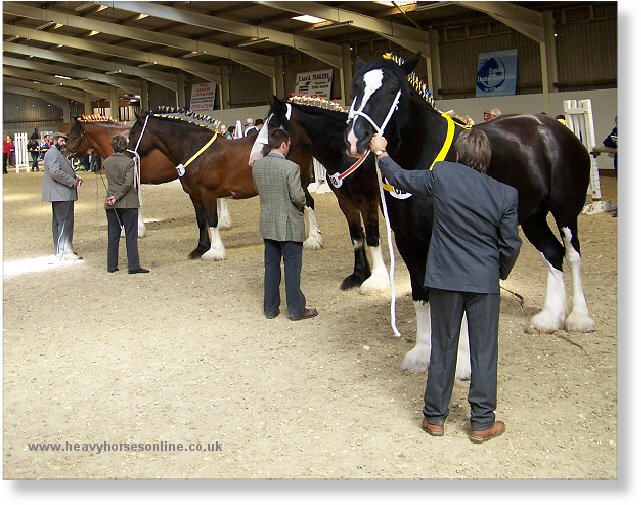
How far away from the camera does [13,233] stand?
1262 centimetres

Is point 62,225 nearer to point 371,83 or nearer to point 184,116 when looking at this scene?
point 184,116

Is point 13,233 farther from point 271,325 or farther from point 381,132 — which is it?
point 381,132

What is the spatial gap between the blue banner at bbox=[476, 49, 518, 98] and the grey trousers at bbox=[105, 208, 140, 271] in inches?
535

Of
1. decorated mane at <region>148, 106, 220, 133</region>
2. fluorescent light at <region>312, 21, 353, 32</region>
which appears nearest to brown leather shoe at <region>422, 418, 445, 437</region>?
decorated mane at <region>148, 106, 220, 133</region>

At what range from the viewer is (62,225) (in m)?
9.75

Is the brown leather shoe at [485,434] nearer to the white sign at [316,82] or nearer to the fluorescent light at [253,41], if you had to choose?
the fluorescent light at [253,41]

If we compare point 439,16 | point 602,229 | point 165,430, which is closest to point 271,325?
point 165,430

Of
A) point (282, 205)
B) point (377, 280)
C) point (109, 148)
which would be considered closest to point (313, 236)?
point (377, 280)

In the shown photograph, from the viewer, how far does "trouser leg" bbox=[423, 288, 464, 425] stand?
3.67m

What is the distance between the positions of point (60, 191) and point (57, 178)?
0.23 m

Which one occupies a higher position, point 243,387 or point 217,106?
point 217,106

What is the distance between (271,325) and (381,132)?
2616 mm

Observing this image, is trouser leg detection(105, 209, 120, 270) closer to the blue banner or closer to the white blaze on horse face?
the white blaze on horse face

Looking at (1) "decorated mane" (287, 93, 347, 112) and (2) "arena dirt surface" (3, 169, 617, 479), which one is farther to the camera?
(1) "decorated mane" (287, 93, 347, 112)
